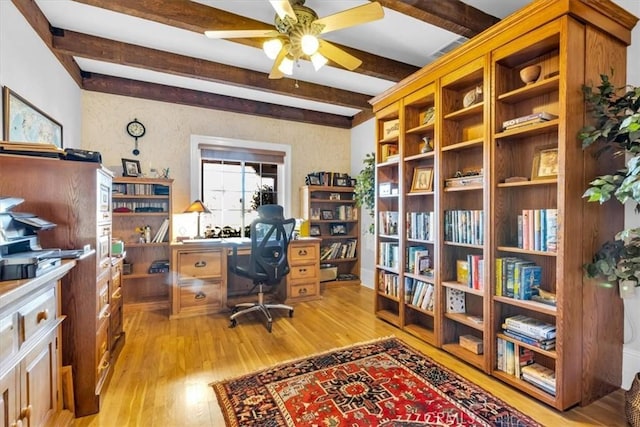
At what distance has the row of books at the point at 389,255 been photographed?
3057 mm

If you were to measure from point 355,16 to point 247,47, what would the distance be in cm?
146

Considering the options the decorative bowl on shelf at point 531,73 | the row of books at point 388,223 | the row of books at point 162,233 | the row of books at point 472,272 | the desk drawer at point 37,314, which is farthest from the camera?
the row of books at point 162,233

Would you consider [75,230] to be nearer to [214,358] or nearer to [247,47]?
[214,358]

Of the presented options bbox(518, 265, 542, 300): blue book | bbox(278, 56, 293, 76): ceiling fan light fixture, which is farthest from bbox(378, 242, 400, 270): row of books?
bbox(278, 56, 293, 76): ceiling fan light fixture

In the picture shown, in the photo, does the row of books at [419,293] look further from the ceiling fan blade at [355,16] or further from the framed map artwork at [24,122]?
the framed map artwork at [24,122]

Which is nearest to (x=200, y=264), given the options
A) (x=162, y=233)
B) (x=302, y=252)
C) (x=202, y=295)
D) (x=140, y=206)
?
(x=202, y=295)

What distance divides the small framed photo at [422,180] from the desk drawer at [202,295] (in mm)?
2337

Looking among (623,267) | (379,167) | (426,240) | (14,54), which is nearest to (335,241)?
(379,167)

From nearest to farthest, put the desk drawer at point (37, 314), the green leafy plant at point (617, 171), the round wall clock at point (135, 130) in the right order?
the desk drawer at point (37, 314)
the green leafy plant at point (617, 171)
the round wall clock at point (135, 130)

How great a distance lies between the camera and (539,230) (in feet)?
6.02

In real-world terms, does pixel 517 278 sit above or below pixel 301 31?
below

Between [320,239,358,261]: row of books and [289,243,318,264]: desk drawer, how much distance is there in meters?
0.74

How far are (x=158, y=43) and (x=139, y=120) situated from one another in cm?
116

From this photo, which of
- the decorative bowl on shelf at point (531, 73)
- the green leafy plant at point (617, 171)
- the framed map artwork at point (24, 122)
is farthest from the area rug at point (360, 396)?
the framed map artwork at point (24, 122)
